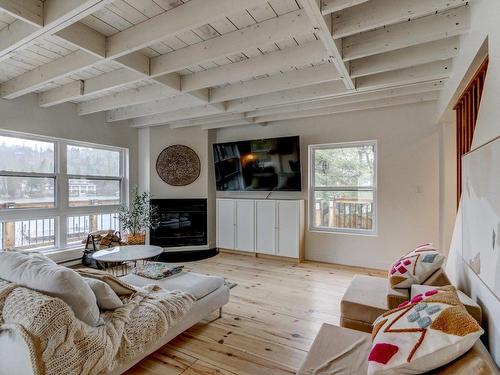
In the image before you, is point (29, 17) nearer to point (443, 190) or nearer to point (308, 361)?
point (308, 361)

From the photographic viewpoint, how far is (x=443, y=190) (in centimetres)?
358

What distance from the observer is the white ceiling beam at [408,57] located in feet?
7.54

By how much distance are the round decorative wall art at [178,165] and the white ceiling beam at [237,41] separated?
2.58m

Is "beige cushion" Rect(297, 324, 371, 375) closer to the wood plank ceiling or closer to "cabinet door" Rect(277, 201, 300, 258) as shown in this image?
the wood plank ceiling

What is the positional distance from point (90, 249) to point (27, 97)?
7.65 feet

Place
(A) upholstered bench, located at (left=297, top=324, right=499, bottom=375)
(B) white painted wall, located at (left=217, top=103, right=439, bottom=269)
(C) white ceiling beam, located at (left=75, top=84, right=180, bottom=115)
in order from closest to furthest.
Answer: (A) upholstered bench, located at (left=297, top=324, right=499, bottom=375) → (C) white ceiling beam, located at (left=75, top=84, right=180, bottom=115) → (B) white painted wall, located at (left=217, top=103, right=439, bottom=269)

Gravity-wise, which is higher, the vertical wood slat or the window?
the vertical wood slat

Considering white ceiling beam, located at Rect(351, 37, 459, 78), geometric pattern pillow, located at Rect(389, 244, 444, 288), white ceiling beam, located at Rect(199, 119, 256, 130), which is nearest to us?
geometric pattern pillow, located at Rect(389, 244, 444, 288)

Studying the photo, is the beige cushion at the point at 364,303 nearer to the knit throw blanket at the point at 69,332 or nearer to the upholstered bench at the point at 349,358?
the upholstered bench at the point at 349,358

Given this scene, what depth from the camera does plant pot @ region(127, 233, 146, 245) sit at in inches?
181

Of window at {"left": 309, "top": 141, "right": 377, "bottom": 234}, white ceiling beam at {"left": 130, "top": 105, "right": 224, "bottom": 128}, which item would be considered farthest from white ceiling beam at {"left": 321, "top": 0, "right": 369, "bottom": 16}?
window at {"left": 309, "top": 141, "right": 377, "bottom": 234}

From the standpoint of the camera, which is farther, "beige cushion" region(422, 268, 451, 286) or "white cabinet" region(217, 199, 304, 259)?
"white cabinet" region(217, 199, 304, 259)

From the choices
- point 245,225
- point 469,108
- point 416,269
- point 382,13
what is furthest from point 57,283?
point 245,225

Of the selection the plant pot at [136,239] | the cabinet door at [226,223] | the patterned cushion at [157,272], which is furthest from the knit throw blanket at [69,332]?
the cabinet door at [226,223]
